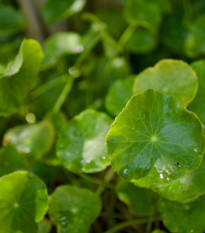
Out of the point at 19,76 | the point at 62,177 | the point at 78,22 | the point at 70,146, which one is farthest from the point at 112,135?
the point at 78,22

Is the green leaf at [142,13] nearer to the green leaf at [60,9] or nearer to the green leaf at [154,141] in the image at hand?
the green leaf at [60,9]

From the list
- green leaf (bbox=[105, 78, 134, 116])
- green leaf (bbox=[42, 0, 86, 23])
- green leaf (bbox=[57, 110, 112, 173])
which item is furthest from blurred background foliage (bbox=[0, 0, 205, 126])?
green leaf (bbox=[57, 110, 112, 173])

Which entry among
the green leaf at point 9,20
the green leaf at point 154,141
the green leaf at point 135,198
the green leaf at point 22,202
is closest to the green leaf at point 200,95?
the green leaf at point 154,141

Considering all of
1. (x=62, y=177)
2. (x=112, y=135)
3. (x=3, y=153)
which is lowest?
(x=62, y=177)

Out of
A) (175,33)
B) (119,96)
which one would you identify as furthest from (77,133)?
(175,33)

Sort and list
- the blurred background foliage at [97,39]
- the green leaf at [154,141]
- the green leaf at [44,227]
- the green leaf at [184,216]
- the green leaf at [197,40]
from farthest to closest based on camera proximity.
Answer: the blurred background foliage at [97,39]
the green leaf at [197,40]
the green leaf at [44,227]
the green leaf at [184,216]
the green leaf at [154,141]

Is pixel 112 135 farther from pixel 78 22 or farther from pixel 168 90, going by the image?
pixel 78 22
